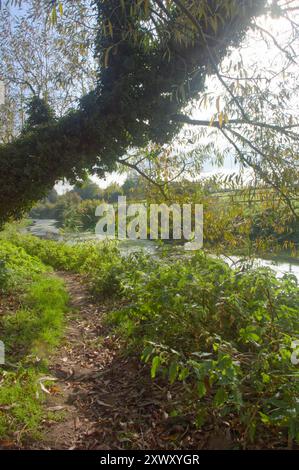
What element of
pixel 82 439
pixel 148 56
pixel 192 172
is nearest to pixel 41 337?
pixel 82 439

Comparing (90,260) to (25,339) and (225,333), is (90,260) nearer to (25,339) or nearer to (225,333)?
(25,339)

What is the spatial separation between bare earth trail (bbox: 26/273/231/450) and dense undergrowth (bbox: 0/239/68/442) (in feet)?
0.39

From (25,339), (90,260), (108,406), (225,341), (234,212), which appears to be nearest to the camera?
(225,341)

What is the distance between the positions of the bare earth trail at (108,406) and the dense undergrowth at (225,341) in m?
0.12

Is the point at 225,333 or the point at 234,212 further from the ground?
the point at 234,212

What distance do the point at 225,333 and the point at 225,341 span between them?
60cm

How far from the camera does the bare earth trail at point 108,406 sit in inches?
77.5

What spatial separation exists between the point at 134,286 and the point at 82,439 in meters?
1.49

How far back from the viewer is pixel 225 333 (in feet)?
8.50

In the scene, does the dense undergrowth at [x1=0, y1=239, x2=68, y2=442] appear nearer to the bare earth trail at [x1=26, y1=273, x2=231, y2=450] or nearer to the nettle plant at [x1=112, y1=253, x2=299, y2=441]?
the bare earth trail at [x1=26, y1=273, x2=231, y2=450]

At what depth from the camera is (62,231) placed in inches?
441

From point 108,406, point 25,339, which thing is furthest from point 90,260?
point 108,406

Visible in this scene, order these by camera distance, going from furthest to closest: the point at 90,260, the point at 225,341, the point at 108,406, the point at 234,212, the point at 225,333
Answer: the point at 90,260 < the point at 234,212 < the point at 225,333 < the point at 108,406 < the point at 225,341

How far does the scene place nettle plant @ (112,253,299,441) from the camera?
5.97 ft
